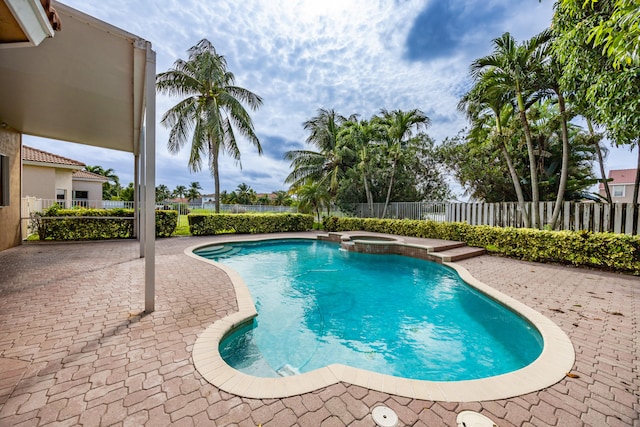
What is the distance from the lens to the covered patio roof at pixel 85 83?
3.31 meters

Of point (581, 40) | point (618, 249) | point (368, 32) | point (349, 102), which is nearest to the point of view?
point (581, 40)

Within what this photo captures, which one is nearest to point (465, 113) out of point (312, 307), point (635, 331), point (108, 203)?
point (635, 331)

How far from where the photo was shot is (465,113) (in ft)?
32.5

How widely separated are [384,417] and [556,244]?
841cm

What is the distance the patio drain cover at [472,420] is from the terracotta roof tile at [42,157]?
64.9 feet

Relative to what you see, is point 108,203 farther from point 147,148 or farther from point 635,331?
point 635,331

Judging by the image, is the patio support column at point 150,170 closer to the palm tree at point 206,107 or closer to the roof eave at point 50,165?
the palm tree at point 206,107

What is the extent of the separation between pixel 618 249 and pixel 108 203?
2257cm

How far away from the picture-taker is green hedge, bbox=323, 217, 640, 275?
619cm

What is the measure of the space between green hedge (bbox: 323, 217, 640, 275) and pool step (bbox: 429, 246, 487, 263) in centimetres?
58

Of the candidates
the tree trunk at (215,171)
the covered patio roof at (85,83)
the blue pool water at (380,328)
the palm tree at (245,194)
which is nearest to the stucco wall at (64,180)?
the tree trunk at (215,171)

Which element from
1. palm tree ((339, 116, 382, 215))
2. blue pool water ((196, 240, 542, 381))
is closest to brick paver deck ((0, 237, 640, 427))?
blue pool water ((196, 240, 542, 381))

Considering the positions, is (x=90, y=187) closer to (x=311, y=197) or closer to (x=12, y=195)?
(x=12, y=195)

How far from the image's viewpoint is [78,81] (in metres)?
4.54
